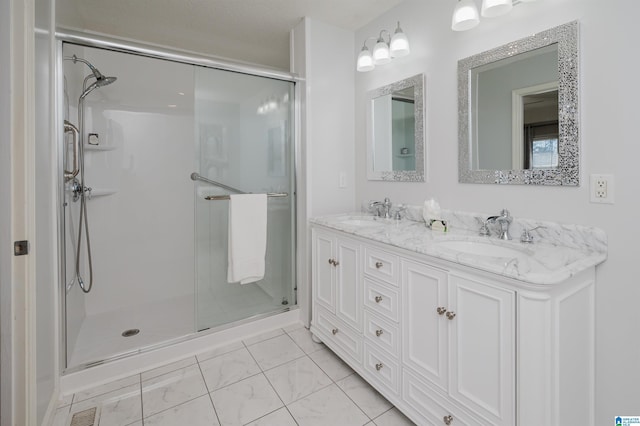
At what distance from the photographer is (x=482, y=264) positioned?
1.13m

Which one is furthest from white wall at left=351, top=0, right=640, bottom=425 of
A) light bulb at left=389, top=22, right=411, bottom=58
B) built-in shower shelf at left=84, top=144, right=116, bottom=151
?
built-in shower shelf at left=84, top=144, right=116, bottom=151

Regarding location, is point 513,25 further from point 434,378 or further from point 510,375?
point 434,378

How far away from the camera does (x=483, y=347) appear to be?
1.15 m

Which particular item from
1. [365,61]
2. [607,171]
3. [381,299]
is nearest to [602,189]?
[607,171]

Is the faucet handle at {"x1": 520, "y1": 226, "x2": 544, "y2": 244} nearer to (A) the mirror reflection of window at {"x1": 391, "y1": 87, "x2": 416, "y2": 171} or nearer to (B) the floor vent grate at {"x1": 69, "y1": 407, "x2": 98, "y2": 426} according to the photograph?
(A) the mirror reflection of window at {"x1": 391, "y1": 87, "x2": 416, "y2": 171}

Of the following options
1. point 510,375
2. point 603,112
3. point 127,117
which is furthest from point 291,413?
point 127,117

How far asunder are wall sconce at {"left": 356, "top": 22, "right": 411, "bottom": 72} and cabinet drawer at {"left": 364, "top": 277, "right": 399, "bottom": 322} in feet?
4.66

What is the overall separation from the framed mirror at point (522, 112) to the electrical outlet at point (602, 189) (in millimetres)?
65

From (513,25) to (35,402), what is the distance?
8.76 feet

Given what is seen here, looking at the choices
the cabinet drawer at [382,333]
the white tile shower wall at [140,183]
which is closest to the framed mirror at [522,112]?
the cabinet drawer at [382,333]

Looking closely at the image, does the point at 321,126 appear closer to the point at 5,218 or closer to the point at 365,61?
the point at 365,61

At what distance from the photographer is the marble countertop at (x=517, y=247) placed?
1.06 m

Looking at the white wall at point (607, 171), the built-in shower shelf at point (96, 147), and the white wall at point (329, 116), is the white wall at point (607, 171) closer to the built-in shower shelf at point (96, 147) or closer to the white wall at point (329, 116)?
the white wall at point (329, 116)

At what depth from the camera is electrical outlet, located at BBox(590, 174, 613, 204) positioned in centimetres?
125
